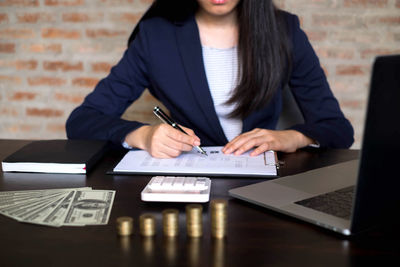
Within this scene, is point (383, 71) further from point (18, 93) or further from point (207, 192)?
point (18, 93)

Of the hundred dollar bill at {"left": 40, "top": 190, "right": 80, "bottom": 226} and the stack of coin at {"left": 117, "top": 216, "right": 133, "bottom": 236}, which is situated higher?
the stack of coin at {"left": 117, "top": 216, "right": 133, "bottom": 236}

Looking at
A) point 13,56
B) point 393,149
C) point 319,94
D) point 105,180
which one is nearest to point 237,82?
point 319,94

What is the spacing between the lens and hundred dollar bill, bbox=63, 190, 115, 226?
77cm

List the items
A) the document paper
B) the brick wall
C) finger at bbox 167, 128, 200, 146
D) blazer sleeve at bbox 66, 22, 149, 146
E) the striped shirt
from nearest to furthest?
the document paper
finger at bbox 167, 128, 200, 146
blazer sleeve at bbox 66, 22, 149, 146
the striped shirt
the brick wall

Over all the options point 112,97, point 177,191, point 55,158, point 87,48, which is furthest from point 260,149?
point 87,48

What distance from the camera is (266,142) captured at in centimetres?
125

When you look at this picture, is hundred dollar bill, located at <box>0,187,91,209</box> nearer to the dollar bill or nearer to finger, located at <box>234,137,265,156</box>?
the dollar bill

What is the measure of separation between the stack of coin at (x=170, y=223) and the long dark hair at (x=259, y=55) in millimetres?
924

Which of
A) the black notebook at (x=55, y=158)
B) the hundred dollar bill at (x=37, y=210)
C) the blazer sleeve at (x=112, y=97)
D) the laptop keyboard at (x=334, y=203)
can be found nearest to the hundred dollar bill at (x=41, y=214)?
the hundred dollar bill at (x=37, y=210)

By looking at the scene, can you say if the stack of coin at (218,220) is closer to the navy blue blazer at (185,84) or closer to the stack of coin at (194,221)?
the stack of coin at (194,221)

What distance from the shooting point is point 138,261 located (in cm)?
64

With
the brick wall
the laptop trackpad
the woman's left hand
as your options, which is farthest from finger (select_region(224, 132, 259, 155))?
the brick wall

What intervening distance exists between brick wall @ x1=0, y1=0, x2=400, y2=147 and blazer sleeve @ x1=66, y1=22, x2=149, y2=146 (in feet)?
2.14

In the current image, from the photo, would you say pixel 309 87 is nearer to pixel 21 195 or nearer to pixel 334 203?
pixel 334 203
